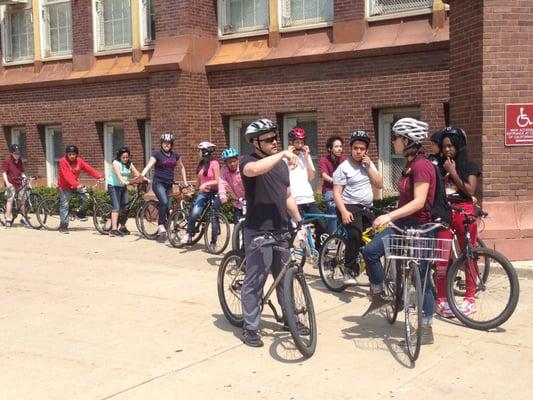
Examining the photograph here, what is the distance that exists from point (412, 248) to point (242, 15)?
11.4 m

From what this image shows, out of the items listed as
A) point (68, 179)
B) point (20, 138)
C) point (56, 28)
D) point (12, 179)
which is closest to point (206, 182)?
point (68, 179)

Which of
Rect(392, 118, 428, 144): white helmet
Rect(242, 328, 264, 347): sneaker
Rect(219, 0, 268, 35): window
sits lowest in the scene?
Rect(242, 328, 264, 347): sneaker

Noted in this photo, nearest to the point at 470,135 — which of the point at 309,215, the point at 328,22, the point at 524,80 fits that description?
the point at 524,80

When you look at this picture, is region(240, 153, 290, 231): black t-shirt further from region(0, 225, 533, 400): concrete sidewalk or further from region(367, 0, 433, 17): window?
region(367, 0, 433, 17): window

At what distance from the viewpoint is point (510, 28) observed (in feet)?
29.6

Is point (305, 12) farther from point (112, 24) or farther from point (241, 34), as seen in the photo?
point (112, 24)

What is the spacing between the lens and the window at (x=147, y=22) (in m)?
16.7

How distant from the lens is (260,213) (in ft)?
18.8

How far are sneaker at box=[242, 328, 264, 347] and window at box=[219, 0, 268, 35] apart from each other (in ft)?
34.5

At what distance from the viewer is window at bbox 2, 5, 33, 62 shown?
768 inches

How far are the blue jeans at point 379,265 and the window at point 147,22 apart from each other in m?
12.2

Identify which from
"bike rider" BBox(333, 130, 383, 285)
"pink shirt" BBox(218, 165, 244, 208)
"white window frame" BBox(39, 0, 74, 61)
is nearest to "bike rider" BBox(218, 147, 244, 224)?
"pink shirt" BBox(218, 165, 244, 208)

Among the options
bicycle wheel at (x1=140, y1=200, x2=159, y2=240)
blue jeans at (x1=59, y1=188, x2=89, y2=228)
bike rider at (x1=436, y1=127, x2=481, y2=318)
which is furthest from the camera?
blue jeans at (x1=59, y1=188, x2=89, y2=228)

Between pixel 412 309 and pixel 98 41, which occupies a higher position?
pixel 98 41
